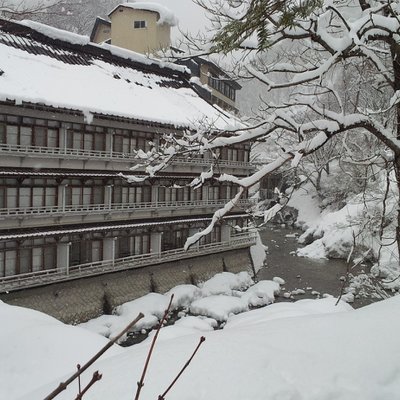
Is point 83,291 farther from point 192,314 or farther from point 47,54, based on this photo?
point 47,54

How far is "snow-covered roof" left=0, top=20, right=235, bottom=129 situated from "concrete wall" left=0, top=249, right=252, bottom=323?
8276 millimetres

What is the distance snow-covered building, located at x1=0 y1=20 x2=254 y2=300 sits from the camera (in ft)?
55.0

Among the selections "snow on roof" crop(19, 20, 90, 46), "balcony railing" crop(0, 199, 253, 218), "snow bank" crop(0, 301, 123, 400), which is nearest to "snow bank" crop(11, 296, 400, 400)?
"snow bank" crop(0, 301, 123, 400)

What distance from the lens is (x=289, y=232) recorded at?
142ft

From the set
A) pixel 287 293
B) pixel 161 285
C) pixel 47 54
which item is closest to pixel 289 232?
pixel 287 293

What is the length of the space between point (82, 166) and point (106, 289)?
21.2ft

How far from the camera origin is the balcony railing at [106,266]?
652 inches

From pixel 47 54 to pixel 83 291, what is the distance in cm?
1332

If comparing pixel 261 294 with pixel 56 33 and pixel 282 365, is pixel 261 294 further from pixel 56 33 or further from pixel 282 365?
pixel 282 365

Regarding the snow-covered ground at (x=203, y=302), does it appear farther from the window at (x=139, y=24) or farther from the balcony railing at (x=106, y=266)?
the window at (x=139, y=24)

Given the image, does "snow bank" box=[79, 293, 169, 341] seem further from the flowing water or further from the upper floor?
the flowing water

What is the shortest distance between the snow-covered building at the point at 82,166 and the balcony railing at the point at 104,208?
0.06 metres

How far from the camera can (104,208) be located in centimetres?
1998

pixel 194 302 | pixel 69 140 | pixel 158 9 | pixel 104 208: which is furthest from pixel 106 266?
pixel 158 9
